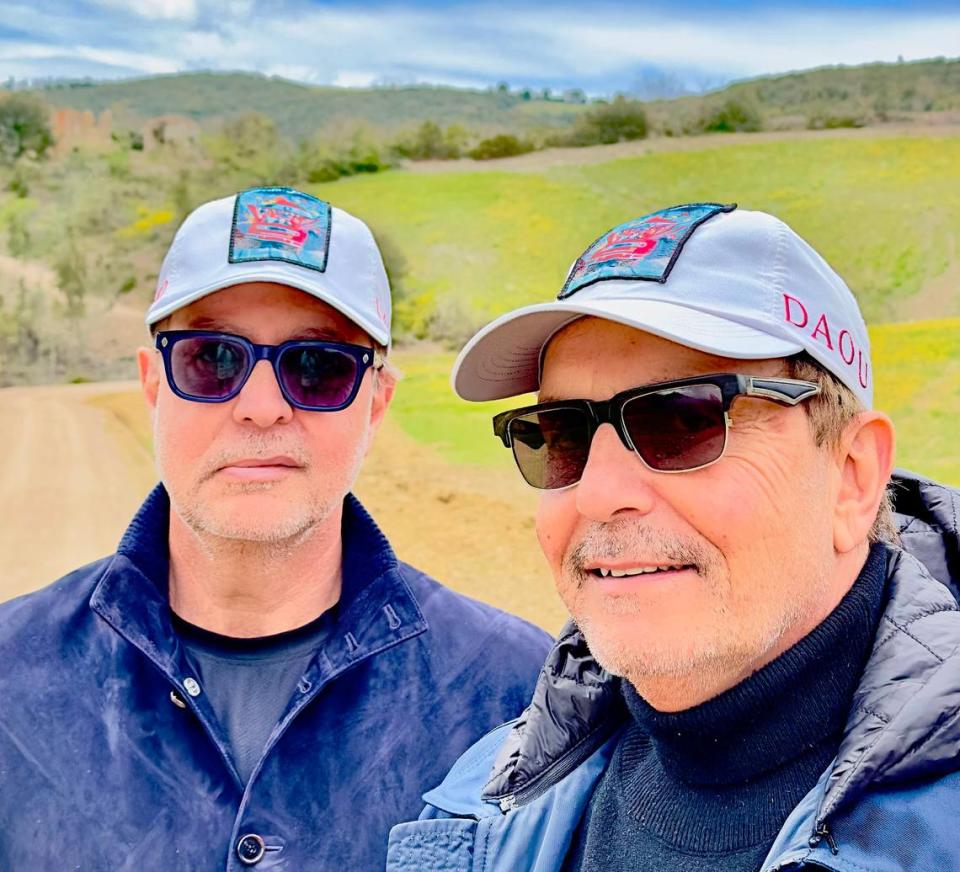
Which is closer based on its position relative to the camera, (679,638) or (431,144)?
(679,638)

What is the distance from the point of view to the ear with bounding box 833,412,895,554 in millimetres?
1540

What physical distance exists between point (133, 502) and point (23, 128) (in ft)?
31.5

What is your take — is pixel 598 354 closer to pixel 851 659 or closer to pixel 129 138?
pixel 851 659

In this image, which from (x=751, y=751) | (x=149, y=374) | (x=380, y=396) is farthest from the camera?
(x=380, y=396)

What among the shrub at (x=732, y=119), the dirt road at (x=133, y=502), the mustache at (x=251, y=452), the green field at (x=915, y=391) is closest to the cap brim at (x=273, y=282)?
the mustache at (x=251, y=452)

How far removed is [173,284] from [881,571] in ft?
5.39

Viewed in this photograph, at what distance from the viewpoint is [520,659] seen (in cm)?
239

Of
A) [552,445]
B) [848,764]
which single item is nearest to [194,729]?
[552,445]

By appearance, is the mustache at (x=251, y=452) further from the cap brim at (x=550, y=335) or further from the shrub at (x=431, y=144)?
the shrub at (x=431, y=144)

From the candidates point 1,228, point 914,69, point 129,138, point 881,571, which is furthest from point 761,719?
point 129,138

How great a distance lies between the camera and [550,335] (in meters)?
1.72

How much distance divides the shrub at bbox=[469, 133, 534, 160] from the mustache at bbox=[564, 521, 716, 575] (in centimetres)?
1580

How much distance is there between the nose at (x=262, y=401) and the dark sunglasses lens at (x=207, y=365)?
3 centimetres

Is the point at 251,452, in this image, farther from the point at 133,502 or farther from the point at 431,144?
the point at 431,144
